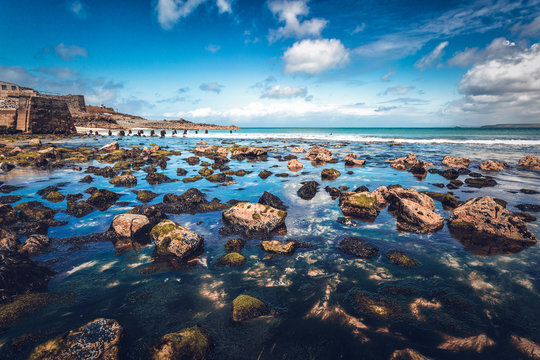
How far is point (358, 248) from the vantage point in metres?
7.00

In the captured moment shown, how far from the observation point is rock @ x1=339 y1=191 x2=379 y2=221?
9648 mm

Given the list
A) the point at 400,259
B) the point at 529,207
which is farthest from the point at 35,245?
the point at 529,207

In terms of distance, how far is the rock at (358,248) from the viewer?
680cm

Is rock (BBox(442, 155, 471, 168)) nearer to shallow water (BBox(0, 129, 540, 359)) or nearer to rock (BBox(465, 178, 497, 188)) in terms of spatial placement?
rock (BBox(465, 178, 497, 188))

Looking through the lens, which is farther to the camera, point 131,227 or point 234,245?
point 131,227

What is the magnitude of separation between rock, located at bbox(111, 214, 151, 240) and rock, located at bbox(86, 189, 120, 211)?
315cm

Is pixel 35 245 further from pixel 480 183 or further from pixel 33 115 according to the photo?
pixel 33 115

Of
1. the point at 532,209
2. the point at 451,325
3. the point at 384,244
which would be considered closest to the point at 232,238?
the point at 384,244

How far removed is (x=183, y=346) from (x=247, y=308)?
1376 millimetres

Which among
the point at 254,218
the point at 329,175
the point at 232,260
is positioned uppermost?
the point at 329,175

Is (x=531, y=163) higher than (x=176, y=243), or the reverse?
(x=531, y=163)

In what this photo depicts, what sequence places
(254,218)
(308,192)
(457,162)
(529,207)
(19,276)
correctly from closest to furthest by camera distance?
1. (19,276)
2. (254,218)
3. (529,207)
4. (308,192)
5. (457,162)

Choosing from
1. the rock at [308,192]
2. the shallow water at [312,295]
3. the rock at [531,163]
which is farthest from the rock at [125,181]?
the rock at [531,163]

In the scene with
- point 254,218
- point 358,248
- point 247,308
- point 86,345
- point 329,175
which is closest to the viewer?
point 86,345
